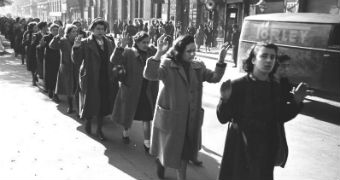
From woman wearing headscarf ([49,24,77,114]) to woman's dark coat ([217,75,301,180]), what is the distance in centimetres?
516

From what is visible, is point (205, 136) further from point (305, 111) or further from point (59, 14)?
point (59, 14)

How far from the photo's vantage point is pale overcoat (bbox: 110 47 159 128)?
5382 mm

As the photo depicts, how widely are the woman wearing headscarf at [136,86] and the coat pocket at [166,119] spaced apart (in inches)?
54.4

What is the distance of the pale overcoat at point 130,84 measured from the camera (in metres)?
5.38

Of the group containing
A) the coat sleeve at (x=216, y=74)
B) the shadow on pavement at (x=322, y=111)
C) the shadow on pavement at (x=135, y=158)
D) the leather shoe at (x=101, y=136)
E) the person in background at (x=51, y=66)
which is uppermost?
the coat sleeve at (x=216, y=74)

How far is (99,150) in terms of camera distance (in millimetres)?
5602

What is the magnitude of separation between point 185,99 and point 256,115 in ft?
3.30

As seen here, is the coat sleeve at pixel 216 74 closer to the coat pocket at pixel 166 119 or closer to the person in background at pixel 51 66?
the coat pocket at pixel 166 119

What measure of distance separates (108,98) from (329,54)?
487cm

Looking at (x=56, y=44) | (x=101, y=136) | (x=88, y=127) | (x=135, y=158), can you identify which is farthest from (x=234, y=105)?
(x=56, y=44)

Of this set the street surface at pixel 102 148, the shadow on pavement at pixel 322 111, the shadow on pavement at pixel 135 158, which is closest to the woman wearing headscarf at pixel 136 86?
the shadow on pavement at pixel 135 158

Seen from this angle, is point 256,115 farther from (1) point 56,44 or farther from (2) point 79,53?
(1) point 56,44

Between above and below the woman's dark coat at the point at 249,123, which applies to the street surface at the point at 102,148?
below

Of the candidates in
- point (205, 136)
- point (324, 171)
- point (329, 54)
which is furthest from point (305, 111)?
point (324, 171)
